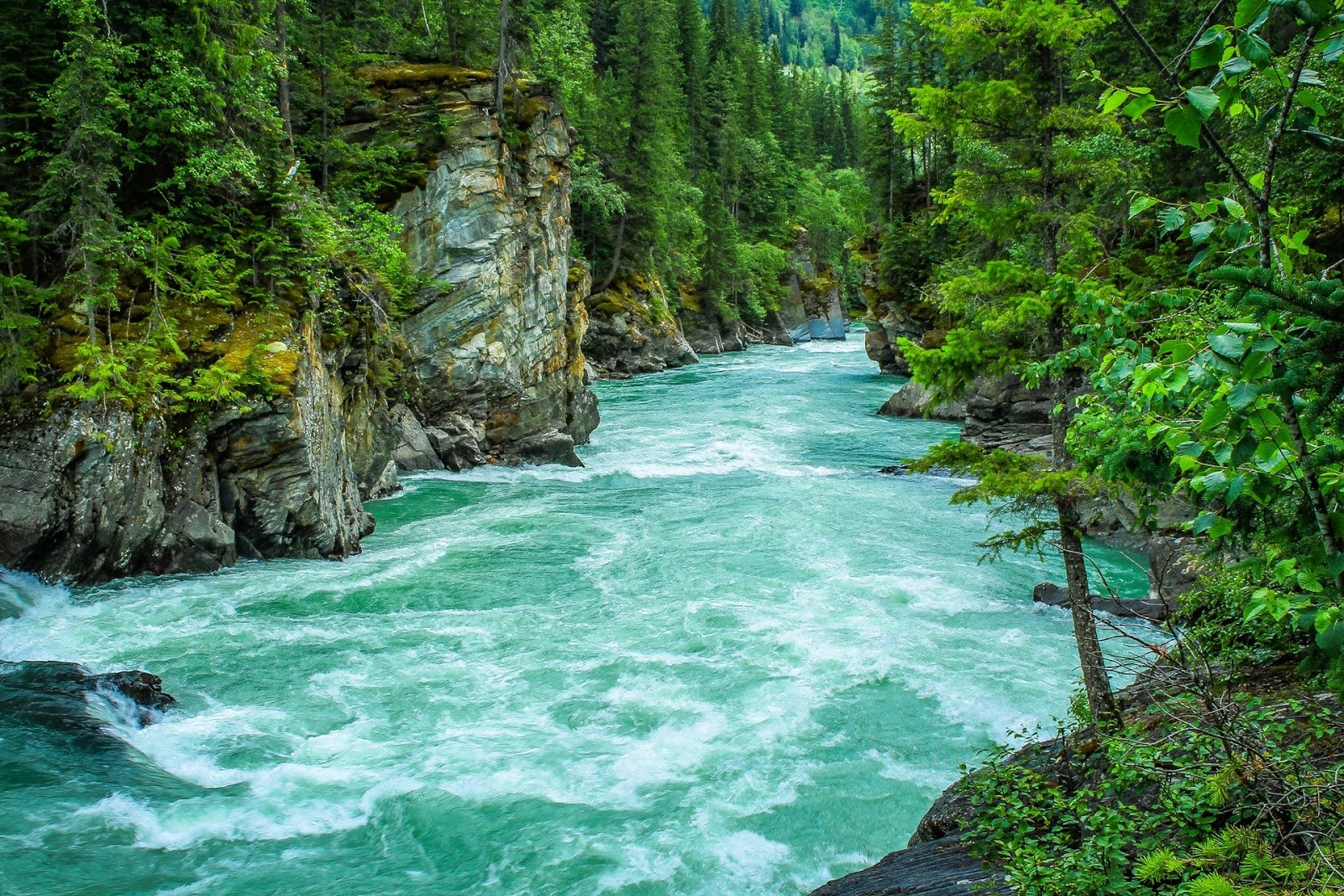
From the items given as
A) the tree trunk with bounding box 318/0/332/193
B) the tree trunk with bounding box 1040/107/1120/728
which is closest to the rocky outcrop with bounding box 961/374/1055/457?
the tree trunk with bounding box 1040/107/1120/728

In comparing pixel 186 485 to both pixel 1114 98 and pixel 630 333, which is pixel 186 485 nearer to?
pixel 1114 98

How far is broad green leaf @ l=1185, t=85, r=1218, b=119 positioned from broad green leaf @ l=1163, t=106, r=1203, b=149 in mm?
27

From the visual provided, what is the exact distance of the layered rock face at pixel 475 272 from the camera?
23.6m

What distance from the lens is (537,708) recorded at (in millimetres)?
10359

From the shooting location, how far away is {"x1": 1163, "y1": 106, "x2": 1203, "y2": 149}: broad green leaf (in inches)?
85.9

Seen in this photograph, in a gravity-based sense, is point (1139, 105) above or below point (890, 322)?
below

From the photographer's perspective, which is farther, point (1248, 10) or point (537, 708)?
point (537, 708)

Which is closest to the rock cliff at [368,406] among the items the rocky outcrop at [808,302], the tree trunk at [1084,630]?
the tree trunk at [1084,630]

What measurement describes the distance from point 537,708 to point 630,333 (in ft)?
124

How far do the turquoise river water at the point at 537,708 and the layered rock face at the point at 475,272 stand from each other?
19.8ft

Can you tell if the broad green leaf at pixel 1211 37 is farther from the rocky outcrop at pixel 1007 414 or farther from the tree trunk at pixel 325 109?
the rocky outcrop at pixel 1007 414

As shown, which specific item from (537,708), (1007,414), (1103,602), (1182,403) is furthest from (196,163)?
(1007,414)

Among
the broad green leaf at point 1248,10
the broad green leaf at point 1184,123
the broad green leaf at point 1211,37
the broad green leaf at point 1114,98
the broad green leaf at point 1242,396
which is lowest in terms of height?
the broad green leaf at point 1242,396

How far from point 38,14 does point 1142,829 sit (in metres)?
19.4
